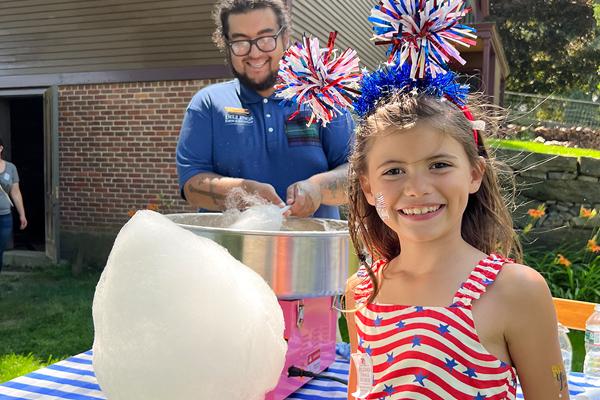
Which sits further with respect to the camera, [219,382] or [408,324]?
[408,324]

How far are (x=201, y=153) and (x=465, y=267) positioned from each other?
117cm

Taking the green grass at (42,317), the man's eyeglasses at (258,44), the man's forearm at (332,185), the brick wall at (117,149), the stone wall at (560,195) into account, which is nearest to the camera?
the man's forearm at (332,185)

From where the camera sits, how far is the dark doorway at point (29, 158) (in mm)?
9195

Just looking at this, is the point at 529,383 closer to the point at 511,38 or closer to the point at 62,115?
the point at 62,115

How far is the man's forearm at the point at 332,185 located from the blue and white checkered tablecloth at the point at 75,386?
1.77ft

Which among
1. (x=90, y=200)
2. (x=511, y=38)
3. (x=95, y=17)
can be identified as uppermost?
(x=511, y=38)

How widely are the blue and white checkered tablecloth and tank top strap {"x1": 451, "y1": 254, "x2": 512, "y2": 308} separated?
693mm

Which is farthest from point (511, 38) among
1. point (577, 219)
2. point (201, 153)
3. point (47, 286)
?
point (201, 153)

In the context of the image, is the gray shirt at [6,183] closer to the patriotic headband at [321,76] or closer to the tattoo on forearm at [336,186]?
the tattoo on forearm at [336,186]

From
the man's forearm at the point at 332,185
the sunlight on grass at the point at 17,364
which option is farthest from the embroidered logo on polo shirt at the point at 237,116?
the sunlight on grass at the point at 17,364

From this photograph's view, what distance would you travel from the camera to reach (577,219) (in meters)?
5.81

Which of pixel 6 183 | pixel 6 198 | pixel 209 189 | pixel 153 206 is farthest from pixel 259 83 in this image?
pixel 6 183

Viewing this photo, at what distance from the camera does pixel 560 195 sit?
6.09 metres

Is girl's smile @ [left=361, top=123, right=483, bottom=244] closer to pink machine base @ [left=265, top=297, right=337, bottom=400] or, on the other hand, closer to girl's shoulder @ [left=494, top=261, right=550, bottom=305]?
girl's shoulder @ [left=494, top=261, right=550, bottom=305]
